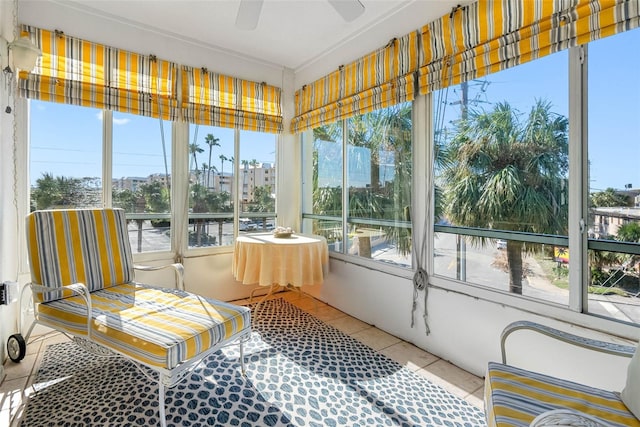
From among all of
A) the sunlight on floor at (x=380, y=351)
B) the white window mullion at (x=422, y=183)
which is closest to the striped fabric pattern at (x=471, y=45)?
the white window mullion at (x=422, y=183)

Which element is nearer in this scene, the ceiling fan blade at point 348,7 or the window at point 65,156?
the ceiling fan blade at point 348,7

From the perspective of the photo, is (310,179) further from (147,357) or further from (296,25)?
(147,357)

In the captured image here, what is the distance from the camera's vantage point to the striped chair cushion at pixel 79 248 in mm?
2139

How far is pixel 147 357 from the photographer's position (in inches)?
63.0

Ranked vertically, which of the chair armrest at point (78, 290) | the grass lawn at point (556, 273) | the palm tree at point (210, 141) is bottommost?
the chair armrest at point (78, 290)

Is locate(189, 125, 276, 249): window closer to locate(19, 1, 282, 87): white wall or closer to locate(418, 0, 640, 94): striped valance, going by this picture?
locate(19, 1, 282, 87): white wall


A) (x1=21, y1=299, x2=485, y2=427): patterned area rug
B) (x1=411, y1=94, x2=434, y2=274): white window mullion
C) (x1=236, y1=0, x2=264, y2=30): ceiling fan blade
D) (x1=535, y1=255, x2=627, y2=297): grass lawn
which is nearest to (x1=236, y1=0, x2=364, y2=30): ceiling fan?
(x1=236, y1=0, x2=264, y2=30): ceiling fan blade

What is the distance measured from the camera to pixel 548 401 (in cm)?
119

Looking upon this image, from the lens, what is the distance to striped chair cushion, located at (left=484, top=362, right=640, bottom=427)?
1113 millimetres

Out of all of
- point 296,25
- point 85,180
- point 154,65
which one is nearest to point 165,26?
point 154,65

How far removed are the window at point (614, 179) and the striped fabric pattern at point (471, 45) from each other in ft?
0.59

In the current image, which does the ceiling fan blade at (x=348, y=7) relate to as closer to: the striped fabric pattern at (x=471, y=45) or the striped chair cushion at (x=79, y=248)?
the striped fabric pattern at (x=471, y=45)

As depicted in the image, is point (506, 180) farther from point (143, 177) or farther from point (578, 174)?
point (143, 177)

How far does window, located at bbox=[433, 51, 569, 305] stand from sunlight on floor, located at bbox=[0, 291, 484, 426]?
64cm
